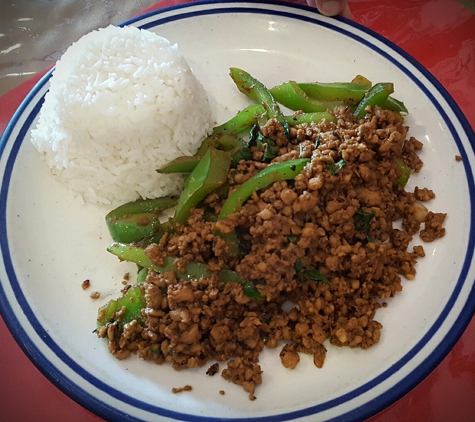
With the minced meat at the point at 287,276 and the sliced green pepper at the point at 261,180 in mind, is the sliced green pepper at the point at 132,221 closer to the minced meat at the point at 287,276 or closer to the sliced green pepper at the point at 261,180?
the minced meat at the point at 287,276

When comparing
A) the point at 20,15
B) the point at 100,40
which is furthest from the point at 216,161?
the point at 20,15

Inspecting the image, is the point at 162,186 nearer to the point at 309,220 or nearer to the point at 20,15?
the point at 309,220

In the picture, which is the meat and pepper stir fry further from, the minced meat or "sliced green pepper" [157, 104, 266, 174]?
"sliced green pepper" [157, 104, 266, 174]

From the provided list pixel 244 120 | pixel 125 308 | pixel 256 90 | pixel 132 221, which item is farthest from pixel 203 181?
pixel 256 90

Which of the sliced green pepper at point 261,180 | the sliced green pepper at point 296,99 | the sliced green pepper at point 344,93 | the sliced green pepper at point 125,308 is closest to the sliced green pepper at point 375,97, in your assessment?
the sliced green pepper at point 344,93

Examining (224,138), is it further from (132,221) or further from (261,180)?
(132,221)
